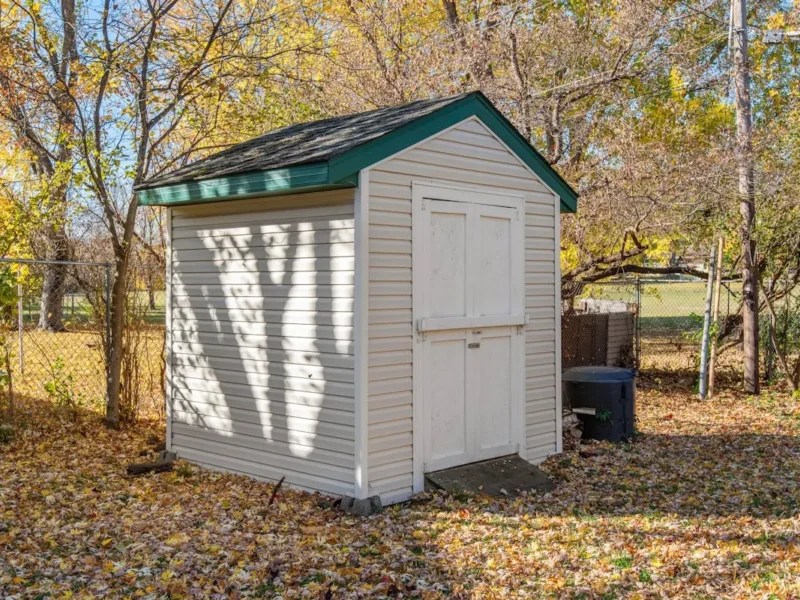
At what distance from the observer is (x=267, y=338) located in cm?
681

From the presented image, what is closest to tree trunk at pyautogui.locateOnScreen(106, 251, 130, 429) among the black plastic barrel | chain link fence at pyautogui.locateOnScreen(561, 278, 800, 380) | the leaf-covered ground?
the leaf-covered ground

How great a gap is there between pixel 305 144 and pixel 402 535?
3.34 metres

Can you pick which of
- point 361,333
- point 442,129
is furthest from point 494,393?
point 442,129

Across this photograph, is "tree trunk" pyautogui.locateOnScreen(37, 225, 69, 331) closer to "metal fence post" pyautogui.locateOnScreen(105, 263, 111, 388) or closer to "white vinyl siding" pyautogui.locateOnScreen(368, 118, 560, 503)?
"metal fence post" pyautogui.locateOnScreen(105, 263, 111, 388)

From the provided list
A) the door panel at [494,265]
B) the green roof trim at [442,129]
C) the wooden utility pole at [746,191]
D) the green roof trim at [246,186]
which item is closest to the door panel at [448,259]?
the door panel at [494,265]

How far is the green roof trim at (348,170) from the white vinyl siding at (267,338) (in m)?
0.26

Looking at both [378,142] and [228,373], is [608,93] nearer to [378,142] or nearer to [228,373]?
[378,142]

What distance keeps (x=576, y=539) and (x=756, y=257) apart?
25.7ft

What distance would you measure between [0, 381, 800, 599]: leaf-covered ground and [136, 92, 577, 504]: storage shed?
435 millimetres

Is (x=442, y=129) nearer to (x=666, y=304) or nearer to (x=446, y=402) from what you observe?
(x=446, y=402)

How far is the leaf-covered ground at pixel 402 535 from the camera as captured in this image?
4543 mm

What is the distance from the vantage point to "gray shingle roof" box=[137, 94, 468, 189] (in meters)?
6.24

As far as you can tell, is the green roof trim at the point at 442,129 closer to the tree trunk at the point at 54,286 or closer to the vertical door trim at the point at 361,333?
the vertical door trim at the point at 361,333

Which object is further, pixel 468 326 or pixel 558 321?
pixel 558 321
